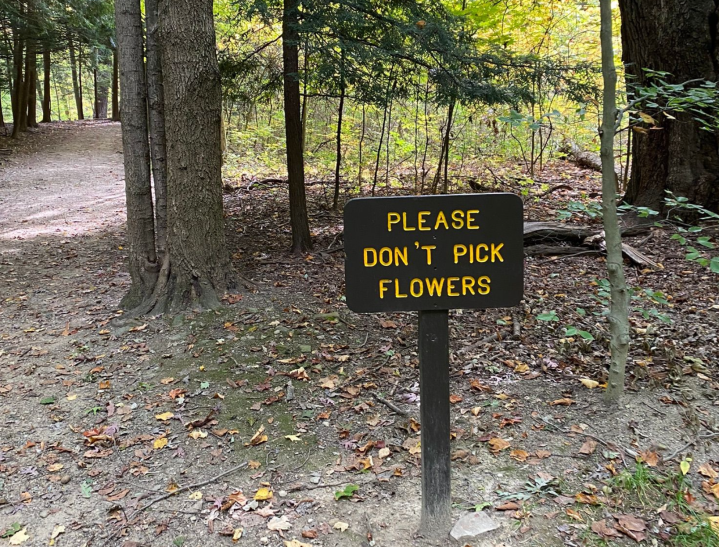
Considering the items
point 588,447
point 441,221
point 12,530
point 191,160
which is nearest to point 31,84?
point 191,160

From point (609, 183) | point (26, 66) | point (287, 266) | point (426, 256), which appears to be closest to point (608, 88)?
point (609, 183)

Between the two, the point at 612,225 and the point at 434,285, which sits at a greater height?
the point at 612,225

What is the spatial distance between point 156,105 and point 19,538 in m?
4.08

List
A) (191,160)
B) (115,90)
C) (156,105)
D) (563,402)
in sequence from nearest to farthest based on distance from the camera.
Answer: (563,402) < (191,160) < (156,105) < (115,90)

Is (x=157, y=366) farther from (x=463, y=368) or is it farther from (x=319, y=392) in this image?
(x=463, y=368)

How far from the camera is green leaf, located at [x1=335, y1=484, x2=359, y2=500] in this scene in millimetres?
2957

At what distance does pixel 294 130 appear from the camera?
707 cm

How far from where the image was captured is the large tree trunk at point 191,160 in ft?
16.1

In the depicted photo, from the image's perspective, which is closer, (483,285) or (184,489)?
(483,285)

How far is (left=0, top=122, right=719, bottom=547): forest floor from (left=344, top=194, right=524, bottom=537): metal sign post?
1324 mm

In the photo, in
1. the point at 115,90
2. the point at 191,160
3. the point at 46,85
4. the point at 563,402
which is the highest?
the point at 115,90

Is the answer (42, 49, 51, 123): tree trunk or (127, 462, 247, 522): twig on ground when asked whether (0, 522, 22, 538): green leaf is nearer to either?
(127, 462, 247, 522): twig on ground

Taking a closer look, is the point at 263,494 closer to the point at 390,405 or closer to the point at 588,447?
the point at 390,405

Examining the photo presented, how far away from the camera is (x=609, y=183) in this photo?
10.5 feet
